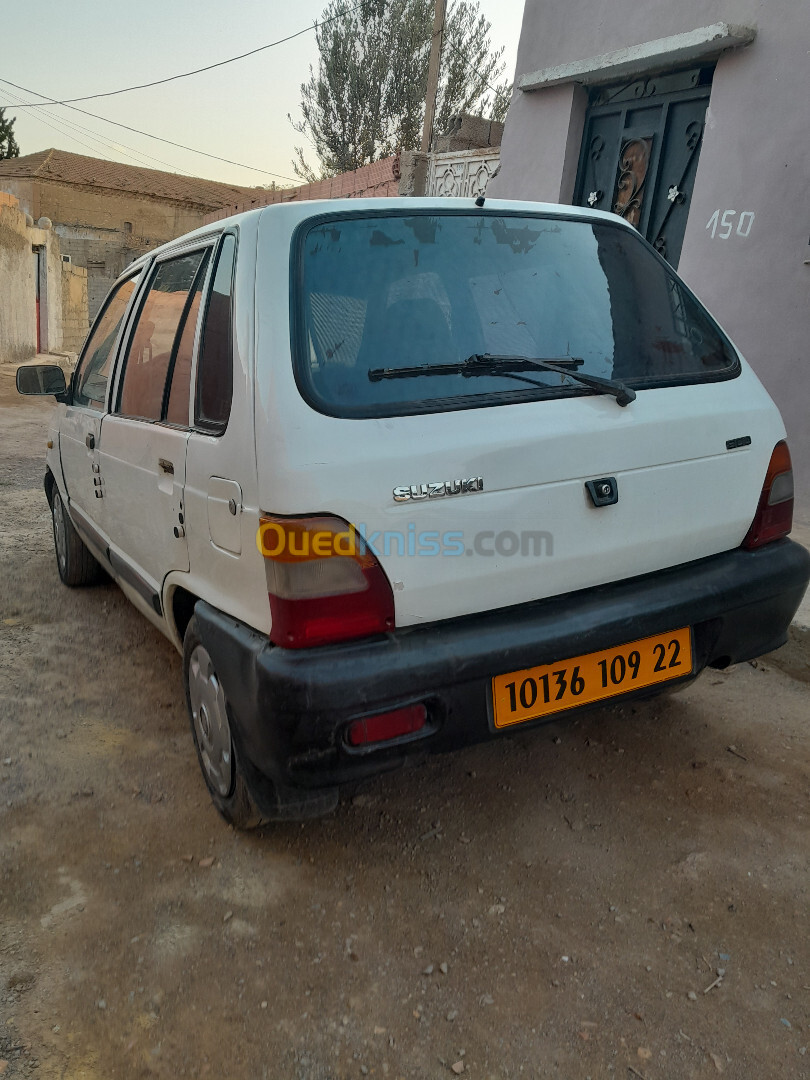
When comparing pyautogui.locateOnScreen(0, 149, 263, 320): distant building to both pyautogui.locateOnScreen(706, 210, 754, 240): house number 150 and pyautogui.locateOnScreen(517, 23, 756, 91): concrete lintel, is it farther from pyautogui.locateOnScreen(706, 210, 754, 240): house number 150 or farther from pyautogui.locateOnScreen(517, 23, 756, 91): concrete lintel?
pyautogui.locateOnScreen(706, 210, 754, 240): house number 150

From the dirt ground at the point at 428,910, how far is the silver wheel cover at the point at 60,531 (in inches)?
52.4

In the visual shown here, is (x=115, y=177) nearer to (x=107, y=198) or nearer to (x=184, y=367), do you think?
(x=107, y=198)

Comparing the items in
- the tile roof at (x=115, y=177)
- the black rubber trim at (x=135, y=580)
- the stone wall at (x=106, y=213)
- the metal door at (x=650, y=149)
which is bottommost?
the black rubber trim at (x=135, y=580)

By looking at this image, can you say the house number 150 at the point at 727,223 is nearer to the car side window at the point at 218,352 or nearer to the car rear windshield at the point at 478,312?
the car rear windshield at the point at 478,312

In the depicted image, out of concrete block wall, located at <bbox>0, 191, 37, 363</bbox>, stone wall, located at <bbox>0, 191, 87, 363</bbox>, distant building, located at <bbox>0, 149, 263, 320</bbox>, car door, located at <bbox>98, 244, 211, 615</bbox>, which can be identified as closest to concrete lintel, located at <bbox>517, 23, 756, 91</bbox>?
car door, located at <bbox>98, 244, 211, 615</bbox>

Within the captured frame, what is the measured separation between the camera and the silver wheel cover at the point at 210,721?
2.15m

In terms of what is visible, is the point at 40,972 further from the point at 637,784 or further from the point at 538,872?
the point at 637,784

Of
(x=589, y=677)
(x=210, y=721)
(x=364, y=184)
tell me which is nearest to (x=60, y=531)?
(x=210, y=721)

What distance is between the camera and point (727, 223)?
5371 mm

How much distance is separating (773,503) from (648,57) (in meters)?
4.87

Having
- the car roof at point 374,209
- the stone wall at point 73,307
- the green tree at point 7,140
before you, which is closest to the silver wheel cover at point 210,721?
the car roof at point 374,209

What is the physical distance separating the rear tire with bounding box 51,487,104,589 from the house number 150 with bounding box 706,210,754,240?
454 cm

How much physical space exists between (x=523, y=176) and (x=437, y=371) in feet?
20.0

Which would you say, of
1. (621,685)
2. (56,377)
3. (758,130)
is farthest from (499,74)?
(621,685)
